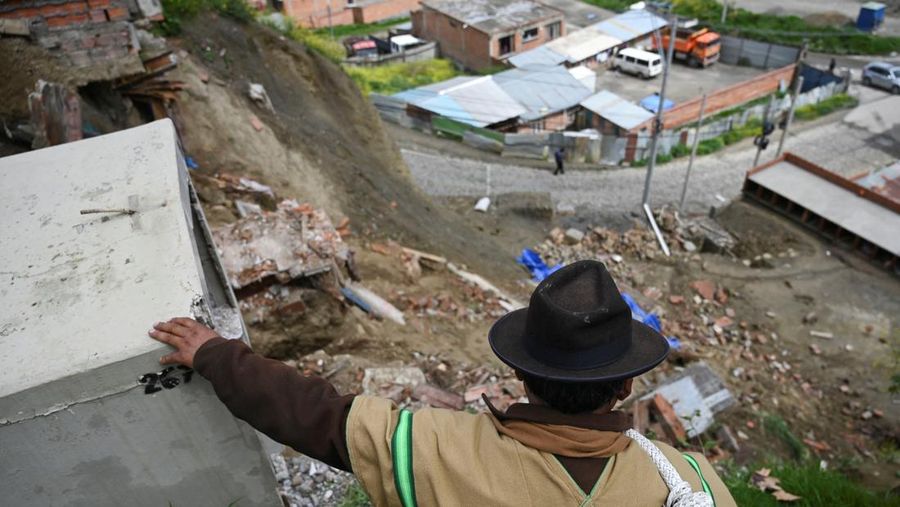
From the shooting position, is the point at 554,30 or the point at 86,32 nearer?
the point at 86,32

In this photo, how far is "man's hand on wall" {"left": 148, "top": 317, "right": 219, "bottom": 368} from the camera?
7.57 ft

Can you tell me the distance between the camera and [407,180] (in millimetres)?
13914

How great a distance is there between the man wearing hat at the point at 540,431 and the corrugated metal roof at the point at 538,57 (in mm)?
26979

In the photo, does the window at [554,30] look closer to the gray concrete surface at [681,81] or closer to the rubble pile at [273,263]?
the gray concrete surface at [681,81]

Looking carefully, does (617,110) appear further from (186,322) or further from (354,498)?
(186,322)

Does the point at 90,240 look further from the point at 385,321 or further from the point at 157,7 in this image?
the point at 157,7

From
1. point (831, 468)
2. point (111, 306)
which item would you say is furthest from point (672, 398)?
point (111, 306)

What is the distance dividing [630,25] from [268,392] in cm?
3304

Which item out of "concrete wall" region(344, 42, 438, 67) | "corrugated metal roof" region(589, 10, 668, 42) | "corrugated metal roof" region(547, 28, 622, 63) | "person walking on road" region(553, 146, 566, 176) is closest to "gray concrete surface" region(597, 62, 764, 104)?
"corrugated metal roof" region(547, 28, 622, 63)

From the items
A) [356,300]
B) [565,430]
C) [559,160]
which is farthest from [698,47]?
[565,430]

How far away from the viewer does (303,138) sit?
11.7m

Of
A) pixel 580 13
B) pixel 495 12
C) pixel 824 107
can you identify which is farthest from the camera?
pixel 580 13

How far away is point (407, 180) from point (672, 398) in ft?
27.3

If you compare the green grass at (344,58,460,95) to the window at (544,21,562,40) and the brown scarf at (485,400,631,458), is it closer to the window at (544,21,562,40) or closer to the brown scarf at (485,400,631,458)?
the window at (544,21,562,40)
